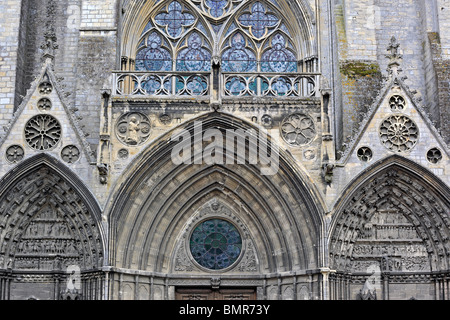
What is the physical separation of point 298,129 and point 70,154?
454 centimetres

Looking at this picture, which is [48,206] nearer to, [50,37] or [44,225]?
[44,225]

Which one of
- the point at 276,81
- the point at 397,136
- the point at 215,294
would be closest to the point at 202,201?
the point at 215,294

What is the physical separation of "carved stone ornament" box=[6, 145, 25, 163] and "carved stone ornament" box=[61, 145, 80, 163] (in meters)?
0.79

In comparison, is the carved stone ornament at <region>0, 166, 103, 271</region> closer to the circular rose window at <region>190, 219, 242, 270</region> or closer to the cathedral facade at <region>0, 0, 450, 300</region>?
the cathedral facade at <region>0, 0, 450, 300</region>

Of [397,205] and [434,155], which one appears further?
[397,205]

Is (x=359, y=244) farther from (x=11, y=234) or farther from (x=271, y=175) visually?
(x=11, y=234)

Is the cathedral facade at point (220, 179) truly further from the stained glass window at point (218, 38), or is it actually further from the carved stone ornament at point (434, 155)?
the stained glass window at point (218, 38)

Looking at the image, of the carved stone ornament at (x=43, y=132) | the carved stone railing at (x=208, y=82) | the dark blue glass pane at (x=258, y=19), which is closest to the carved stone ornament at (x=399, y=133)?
the carved stone railing at (x=208, y=82)

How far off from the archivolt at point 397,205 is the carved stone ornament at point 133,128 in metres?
4.06

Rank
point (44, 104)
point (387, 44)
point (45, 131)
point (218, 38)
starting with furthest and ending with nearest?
point (218, 38), point (387, 44), point (44, 104), point (45, 131)

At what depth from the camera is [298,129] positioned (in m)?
13.3

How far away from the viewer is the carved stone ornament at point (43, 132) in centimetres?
1310

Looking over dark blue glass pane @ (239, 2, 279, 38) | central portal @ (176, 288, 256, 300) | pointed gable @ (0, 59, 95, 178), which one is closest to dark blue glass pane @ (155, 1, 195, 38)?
dark blue glass pane @ (239, 2, 279, 38)

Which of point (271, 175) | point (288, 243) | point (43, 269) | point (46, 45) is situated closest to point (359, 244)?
point (288, 243)
